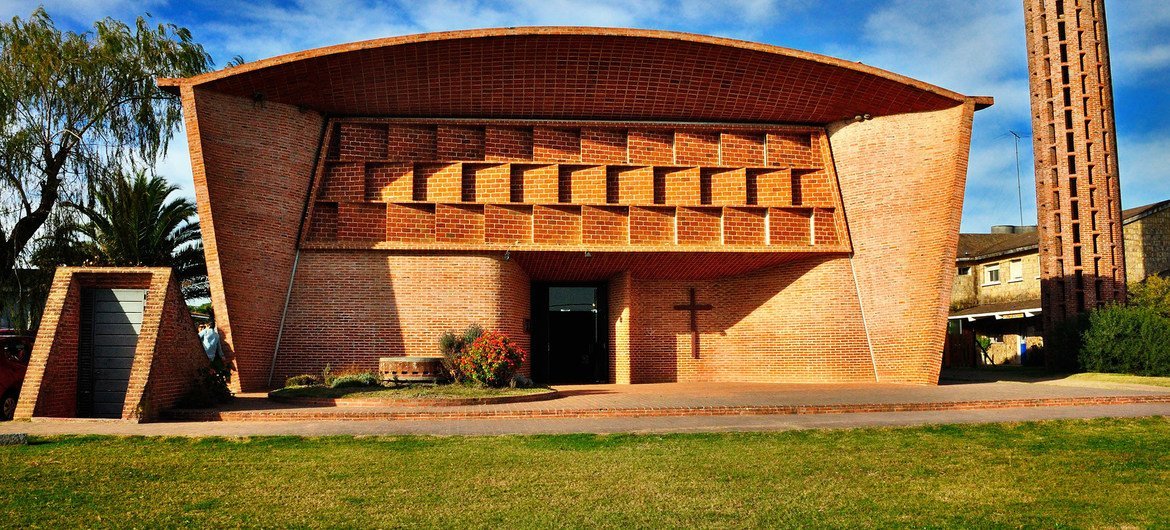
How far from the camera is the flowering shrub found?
16.1 m

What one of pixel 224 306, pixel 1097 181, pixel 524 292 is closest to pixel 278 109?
pixel 224 306

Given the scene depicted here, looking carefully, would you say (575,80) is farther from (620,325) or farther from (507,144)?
(620,325)

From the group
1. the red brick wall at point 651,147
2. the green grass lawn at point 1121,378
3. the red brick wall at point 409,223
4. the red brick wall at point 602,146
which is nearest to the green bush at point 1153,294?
the green grass lawn at point 1121,378

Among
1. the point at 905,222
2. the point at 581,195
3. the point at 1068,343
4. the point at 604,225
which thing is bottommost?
the point at 1068,343

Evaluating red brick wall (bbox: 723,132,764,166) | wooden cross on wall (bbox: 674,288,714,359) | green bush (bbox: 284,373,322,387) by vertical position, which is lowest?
green bush (bbox: 284,373,322,387)

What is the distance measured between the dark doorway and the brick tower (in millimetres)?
14047

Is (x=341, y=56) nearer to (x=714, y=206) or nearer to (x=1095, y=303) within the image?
(x=714, y=206)

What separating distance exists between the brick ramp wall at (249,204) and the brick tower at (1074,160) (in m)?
21.7

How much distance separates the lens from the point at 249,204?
1850 cm

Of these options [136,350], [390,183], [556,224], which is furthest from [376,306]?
[136,350]

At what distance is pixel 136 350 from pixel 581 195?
1075 centimetres

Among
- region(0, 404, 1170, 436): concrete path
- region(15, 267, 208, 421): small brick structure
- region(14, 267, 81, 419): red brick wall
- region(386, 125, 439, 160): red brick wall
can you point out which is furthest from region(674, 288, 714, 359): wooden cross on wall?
region(14, 267, 81, 419): red brick wall

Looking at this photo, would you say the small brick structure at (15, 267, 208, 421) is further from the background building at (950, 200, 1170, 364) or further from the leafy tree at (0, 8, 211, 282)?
the background building at (950, 200, 1170, 364)

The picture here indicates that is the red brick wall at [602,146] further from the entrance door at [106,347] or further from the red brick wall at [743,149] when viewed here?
the entrance door at [106,347]
